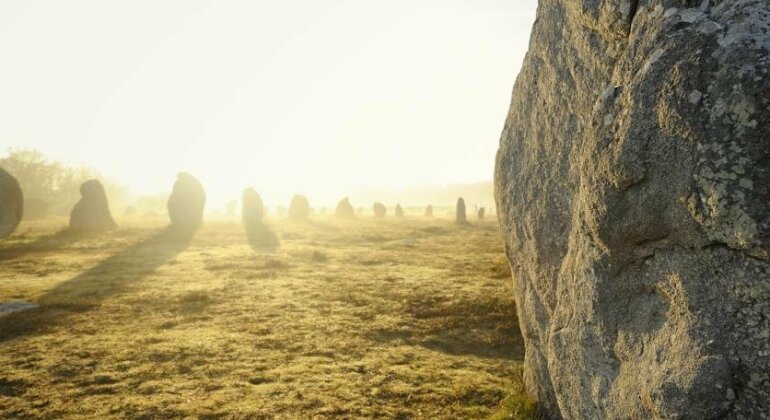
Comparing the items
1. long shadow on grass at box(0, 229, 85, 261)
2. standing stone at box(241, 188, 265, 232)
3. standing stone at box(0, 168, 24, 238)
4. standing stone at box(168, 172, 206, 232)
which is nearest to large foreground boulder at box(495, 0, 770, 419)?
long shadow on grass at box(0, 229, 85, 261)

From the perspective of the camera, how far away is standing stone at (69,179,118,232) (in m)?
28.4

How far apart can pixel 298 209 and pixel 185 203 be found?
1362 cm

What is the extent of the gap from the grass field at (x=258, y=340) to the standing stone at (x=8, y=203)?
541cm

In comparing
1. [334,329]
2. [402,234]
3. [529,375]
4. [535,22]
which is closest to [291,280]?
[334,329]

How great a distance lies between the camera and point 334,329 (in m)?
10.7

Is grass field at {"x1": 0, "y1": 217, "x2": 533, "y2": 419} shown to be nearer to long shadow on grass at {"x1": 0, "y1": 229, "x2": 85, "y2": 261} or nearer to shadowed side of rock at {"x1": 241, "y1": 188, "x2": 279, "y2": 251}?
long shadow on grass at {"x1": 0, "y1": 229, "x2": 85, "y2": 261}

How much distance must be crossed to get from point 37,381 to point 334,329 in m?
5.30

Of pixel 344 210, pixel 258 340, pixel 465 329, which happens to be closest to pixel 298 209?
pixel 344 210

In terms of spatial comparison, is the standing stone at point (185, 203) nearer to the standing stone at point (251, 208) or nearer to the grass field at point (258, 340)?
Answer: the standing stone at point (251, 208)

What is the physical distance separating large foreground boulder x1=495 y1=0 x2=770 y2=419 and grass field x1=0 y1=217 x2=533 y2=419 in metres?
2.90

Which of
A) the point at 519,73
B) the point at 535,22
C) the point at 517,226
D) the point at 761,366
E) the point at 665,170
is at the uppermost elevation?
the point at 535,22

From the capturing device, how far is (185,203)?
3234 cm

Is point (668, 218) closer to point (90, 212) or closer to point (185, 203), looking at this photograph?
point (90, 212)

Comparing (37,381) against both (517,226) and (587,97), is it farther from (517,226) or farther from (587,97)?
(587,97)
